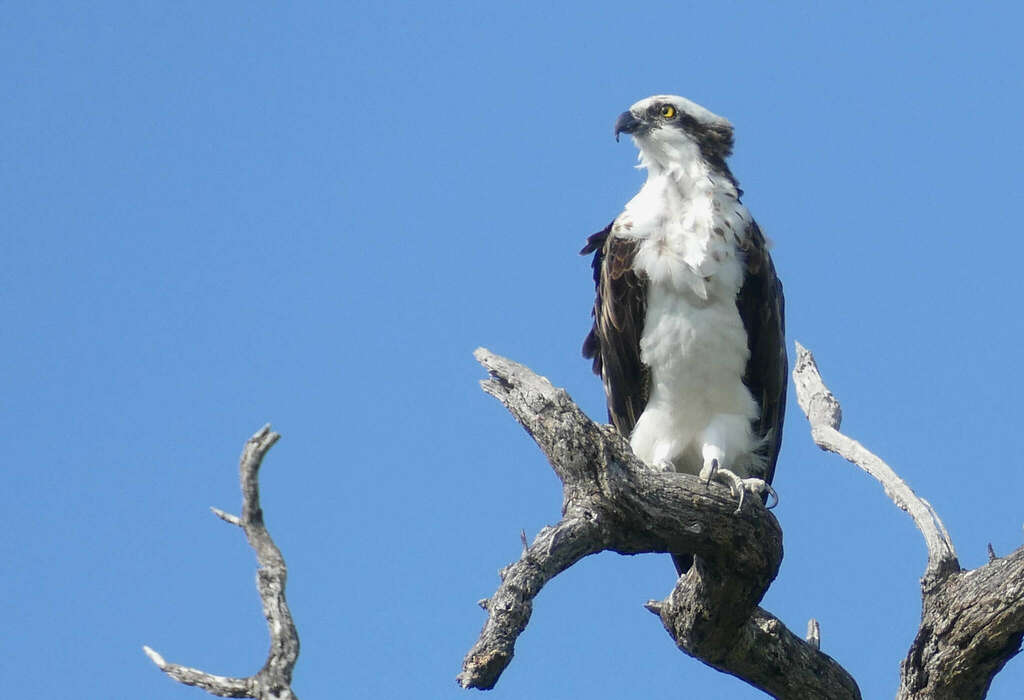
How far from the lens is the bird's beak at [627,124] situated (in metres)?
7.59

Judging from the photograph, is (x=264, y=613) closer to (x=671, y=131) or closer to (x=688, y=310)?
(x=688, y=310)

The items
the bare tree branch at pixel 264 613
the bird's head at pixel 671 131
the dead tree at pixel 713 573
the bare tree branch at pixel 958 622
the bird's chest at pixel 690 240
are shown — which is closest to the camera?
the bare tree branch at pixel 264 613

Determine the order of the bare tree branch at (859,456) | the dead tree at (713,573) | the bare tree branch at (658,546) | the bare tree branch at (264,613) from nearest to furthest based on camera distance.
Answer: the bare tree branch at (264,613)
the bare tree branch at (658,546)
the dead tree at (713,573)
the bare tree branch at (859,456)

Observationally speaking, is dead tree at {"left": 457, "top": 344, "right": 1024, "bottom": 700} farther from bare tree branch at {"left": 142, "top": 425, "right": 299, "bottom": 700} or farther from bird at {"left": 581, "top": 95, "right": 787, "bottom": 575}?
bare tree branch at {"left": 142, "top": 425, "right": 299, "bottom": 700}

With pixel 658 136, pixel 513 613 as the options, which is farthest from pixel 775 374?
pixel 513 613

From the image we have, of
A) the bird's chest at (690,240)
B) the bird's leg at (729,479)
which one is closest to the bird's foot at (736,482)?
the bird's leg at (729,479)

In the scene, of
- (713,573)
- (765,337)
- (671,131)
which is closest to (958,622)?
(713,573)

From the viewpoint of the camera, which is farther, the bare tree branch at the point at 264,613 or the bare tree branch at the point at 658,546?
the bare tree branch at the point at 658,546

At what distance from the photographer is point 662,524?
586cm

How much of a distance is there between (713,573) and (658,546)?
1.01 ft

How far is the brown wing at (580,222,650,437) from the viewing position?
7273mm

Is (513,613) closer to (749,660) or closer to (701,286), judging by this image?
(749,660)

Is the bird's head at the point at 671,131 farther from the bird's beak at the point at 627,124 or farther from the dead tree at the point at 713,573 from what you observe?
the dead tree at the point at 713,573

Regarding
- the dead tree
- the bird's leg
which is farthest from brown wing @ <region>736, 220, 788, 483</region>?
the dead tree
